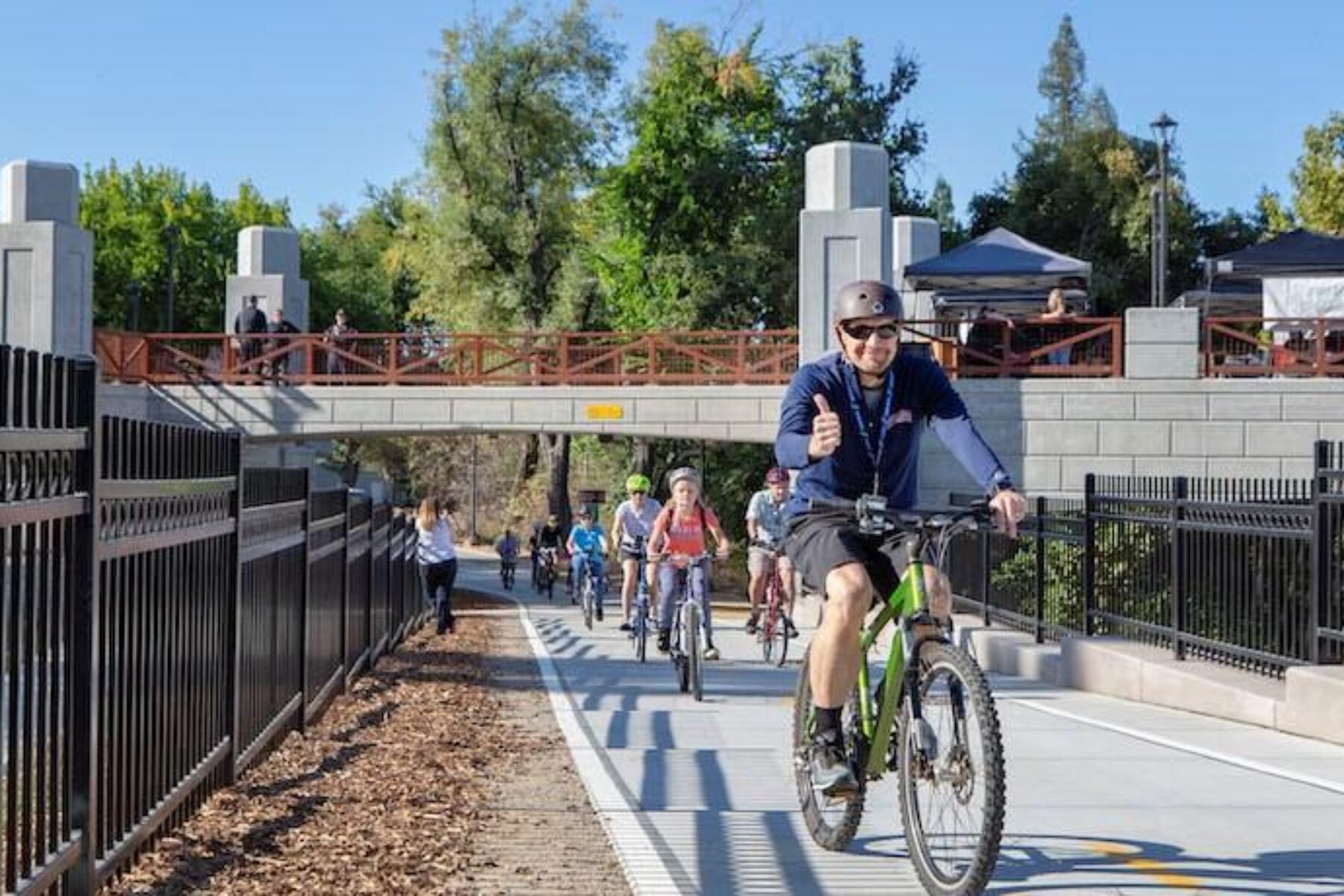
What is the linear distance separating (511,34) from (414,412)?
82.7 feet

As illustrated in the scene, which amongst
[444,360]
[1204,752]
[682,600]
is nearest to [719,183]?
[444,360]

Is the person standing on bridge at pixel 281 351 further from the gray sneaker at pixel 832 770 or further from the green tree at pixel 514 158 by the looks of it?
the gray sneaker at pixel 832 770

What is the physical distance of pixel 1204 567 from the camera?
508 inches

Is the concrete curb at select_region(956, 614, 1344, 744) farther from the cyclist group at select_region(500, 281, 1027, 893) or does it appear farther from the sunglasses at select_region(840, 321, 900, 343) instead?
the sunglasses at select_region(840, 321, 900, 343)

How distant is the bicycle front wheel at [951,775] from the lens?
5445 mm

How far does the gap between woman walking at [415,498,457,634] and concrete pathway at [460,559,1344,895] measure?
7.72 metres

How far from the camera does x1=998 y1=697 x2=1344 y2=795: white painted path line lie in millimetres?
8625

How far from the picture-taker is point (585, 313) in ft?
189

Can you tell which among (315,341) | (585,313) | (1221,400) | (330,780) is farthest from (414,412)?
(330,780)

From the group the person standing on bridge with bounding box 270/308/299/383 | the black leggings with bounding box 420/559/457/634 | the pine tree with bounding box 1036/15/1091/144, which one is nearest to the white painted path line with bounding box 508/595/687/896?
the black leggings with bounding box 420/559/457/634

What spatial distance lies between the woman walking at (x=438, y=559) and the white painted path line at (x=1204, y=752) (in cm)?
927

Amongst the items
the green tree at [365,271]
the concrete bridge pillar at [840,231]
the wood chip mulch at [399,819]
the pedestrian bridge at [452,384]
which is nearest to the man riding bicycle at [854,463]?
the wood chip mulch at [399,819]

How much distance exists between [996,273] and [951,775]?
24.8 m

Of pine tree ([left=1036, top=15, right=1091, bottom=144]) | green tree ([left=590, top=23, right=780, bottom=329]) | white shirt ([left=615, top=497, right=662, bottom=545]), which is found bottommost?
white shirt ([left=615, top=497, right=662, bottom=545])
